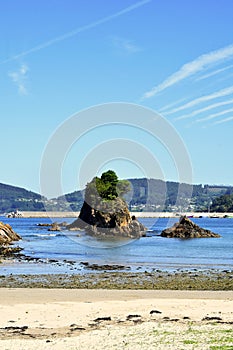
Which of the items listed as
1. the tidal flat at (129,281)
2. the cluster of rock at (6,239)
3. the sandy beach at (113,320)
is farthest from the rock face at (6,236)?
the sandy beach at (113,320)

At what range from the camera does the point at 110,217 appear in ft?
336

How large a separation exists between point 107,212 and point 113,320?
279 feet

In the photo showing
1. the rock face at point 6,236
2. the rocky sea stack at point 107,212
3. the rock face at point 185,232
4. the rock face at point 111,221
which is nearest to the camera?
the rock face at point 6,236

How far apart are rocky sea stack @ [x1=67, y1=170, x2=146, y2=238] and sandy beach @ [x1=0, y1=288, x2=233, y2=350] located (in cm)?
7010

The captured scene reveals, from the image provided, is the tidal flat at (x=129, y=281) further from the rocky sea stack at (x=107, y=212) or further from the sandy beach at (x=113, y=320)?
the rocky sea stack at (x=107, y=212)

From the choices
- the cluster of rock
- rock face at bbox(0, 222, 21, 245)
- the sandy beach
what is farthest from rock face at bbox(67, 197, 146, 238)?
the sandy beach

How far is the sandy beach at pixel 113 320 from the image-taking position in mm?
15539

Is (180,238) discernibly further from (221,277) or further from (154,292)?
(154,292)

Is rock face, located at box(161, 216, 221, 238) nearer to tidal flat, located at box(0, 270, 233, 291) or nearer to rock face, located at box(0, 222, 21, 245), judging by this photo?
rock face, located at box(0, 222, 21, 245)

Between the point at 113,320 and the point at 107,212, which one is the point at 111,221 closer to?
the point at 107,212

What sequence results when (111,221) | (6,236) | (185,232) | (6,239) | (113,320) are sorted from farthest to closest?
(111,221) < (185,232) < (6,236) < (6,239) < (113,320)

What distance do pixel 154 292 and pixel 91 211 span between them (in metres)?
83.1

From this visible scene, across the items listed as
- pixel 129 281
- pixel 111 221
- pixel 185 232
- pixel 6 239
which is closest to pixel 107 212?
pixel 111 221

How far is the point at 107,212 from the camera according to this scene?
4102 inches
